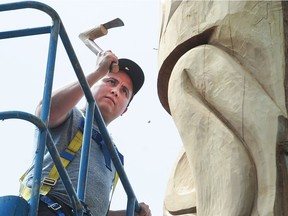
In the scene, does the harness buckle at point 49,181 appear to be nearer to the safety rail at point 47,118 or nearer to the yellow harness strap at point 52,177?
the yellow harness strap at point 52,177

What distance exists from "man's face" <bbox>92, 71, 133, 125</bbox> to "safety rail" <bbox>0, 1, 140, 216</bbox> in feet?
1.75

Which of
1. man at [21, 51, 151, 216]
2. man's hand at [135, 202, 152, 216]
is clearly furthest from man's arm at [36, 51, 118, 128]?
man's hand at [135, 202, 152, 216]

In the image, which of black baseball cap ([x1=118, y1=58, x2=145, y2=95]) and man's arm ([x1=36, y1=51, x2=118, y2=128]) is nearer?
man's arm ([x1=36, y1=51, x2=118, y2=128])

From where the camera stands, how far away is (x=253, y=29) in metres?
3.18

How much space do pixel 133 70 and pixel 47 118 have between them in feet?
5.13

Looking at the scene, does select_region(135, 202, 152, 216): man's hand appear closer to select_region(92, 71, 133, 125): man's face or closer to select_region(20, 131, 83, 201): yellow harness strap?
select_region(20, 131, 83, 201): yellow harness strap

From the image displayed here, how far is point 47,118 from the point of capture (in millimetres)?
2355

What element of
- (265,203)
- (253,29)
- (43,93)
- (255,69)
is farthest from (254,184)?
(43,93)

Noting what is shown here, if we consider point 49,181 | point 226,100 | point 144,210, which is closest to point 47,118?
point 49,181

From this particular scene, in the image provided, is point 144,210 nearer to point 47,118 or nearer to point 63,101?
point 63,101

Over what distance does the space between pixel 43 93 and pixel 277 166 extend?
1054 millimetres

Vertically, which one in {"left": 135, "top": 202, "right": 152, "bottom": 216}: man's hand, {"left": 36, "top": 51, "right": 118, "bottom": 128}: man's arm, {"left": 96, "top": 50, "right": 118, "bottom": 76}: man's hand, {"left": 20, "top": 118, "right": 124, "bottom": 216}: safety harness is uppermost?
{"left": 96, "top": 50, "right": 118, "bottom": 76}: man's hand

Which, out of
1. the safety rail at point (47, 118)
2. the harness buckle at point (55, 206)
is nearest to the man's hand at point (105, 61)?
the safety rail at point (47, 118)

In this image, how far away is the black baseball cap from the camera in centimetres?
385
